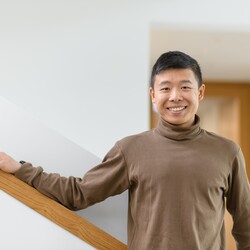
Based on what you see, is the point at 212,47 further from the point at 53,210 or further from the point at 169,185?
the point at 53,210

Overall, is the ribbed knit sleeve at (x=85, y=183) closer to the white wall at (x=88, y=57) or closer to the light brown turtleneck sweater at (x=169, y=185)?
the light brown turtleneck sweater at (x=169, y=185)

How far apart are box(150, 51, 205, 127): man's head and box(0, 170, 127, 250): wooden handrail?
1.44 feet

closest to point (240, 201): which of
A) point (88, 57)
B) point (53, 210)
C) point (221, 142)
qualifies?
point (221, 142)

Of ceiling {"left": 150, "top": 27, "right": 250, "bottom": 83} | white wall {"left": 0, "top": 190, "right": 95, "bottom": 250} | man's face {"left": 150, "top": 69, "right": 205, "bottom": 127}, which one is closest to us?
white wall {"left": 0, "top": 190, "right": 95, "bottom": 250}

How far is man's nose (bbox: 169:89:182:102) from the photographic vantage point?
1.57m

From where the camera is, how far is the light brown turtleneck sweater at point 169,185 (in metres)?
1.52

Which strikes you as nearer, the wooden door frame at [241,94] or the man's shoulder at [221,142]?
the man's shoulder at [221,142]

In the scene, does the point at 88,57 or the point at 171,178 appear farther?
the point at 88,57

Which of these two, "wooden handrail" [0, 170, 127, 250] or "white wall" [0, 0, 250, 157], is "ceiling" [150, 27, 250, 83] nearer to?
"white wall" [0, 0, 250, 157]

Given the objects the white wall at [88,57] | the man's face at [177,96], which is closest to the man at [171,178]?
the man's face at [177,96]

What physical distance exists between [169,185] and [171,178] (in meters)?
0.02

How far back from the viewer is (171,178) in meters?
1.53

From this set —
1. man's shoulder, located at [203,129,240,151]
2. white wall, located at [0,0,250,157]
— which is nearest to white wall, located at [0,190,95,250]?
man's shoulder, located at [203,129,240,151]

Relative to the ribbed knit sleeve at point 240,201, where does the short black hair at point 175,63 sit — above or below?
above
